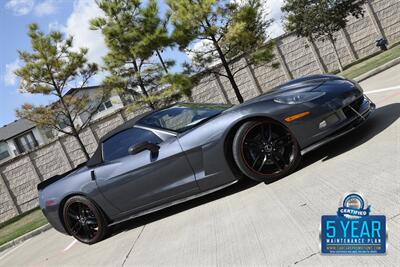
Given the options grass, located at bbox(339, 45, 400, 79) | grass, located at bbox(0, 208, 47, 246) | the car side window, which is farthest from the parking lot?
grass, located at bbox(339, 45, 400, 79)

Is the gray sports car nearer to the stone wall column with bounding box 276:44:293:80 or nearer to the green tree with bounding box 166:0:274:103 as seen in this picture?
the green tree with bounding box 166:0:274:103

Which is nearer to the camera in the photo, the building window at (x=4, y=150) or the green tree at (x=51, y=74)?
the green tree at (x=51, y=74)

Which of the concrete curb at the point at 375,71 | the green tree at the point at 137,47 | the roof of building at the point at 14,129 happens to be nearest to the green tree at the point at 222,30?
the green tree at the point at 137,47

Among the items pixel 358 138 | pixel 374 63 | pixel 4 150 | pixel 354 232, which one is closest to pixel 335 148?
pixel 358 138

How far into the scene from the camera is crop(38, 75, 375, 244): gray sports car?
4.21 m

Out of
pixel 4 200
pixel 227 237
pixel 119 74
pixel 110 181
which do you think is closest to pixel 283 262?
pixel 227 237

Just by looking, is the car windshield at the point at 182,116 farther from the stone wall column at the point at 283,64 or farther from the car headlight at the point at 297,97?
the stone wall column at the point at 283,64

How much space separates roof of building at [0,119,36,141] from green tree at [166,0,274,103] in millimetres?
37919

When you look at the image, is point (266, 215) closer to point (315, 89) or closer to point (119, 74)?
point (315, 89)

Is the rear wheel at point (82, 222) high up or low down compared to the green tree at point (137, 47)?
down

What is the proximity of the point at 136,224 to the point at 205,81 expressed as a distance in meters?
14.8

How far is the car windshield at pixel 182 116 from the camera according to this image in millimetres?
4875

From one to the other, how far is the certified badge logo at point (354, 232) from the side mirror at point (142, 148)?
7.93 ft

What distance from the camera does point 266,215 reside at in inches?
139
